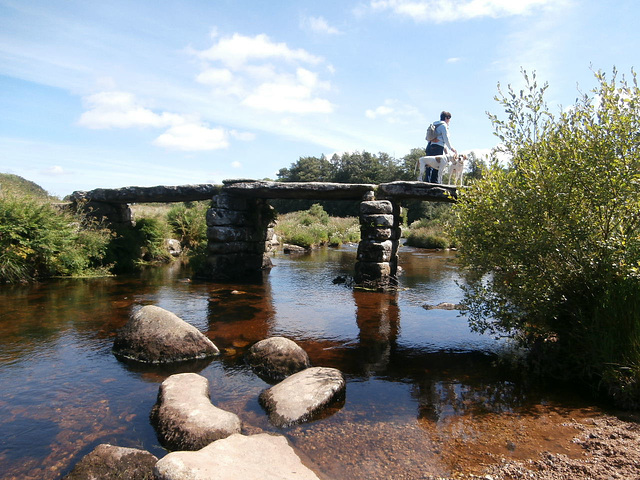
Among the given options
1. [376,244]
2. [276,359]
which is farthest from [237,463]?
[376,244]

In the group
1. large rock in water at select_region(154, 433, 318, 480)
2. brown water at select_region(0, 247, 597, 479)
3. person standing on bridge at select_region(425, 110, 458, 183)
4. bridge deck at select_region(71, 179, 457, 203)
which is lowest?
brown water at select_region(0, 247, 597, 479)

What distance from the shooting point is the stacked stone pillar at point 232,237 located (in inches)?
528

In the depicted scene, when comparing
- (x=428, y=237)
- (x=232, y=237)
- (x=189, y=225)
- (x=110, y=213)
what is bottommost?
(x=428, y=237)

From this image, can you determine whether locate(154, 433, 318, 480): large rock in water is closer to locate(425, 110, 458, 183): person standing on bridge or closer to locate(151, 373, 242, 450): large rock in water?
locate(151, 373, 242, 450): large rock in water

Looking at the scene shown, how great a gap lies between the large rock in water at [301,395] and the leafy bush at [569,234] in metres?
2.50

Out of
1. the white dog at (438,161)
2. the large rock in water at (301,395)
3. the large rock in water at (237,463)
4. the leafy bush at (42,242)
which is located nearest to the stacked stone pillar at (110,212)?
the leafy bush at (42,242)

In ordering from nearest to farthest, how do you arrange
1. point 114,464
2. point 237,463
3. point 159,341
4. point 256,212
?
point 237,463 < point 114,464 < point 159,341 < point 256,212

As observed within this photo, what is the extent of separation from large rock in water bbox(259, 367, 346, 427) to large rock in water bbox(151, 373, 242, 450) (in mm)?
465

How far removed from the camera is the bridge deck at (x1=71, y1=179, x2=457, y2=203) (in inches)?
453

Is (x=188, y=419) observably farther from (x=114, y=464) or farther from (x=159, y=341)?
(x=159, y=341)

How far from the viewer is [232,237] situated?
13641mm

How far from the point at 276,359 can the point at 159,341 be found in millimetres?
1837

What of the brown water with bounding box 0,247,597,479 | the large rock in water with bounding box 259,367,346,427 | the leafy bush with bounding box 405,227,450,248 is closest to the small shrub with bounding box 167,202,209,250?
the brown water with bounding box 0,247,597,479

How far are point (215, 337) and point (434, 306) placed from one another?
529cm
